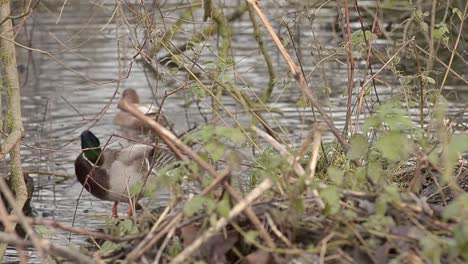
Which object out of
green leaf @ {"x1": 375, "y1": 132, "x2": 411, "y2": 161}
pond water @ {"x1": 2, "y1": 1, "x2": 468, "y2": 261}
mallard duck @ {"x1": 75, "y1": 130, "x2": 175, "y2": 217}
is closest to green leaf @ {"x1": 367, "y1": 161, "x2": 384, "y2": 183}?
green leaf @ {"x1": 375, "y1": 132, "x2": 411, "y2": 161}

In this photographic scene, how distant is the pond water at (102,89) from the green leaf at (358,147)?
1.34m

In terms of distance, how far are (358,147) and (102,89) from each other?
6.60 m

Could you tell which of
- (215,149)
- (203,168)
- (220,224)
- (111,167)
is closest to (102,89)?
(111,167)

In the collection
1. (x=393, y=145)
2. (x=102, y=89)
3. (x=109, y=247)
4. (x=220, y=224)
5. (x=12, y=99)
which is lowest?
(x=102, y=89)

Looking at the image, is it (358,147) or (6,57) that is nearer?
(358,147)

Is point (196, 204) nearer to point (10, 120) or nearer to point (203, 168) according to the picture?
point (203, 168)

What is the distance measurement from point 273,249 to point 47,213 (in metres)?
4.12

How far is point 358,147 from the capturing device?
166 inches

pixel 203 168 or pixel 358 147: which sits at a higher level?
pixel 203 168

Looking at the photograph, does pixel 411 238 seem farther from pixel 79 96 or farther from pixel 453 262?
pixel 79 96

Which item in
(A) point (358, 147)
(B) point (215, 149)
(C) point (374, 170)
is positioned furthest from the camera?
(C) point (374, 170)

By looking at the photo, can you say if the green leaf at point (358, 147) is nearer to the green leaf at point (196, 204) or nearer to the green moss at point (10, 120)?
the green leaf at point (196, 204)

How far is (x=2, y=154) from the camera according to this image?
17.5 ft

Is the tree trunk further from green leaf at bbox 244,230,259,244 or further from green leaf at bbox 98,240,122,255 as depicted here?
green leaf at bbox 244,230,259,244
